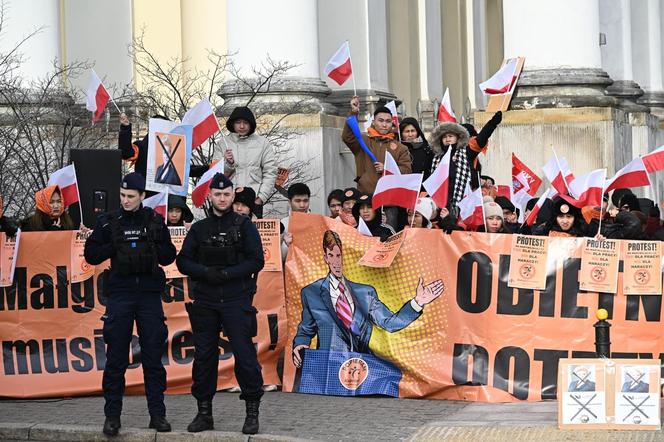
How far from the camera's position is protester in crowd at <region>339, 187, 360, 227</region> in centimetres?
1516

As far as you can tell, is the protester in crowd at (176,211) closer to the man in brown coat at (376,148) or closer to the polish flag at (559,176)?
the man in brown coat at (376,148)

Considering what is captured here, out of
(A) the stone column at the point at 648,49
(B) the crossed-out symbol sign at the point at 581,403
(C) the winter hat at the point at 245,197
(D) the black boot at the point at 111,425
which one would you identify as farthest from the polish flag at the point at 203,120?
(A) the stone column at the point at 648,49

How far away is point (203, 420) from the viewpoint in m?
12.5

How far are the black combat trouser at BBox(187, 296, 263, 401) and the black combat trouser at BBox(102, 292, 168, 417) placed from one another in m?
0.28

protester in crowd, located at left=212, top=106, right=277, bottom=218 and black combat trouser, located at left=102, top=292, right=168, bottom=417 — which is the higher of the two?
protester in crowd, located at left=212, top=106, right=277, bottom=218

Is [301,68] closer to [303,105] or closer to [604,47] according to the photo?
[303,105]

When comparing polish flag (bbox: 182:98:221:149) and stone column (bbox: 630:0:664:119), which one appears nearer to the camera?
polish flag (bbox: 182:98:221:149)

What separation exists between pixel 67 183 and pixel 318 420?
12.0ft

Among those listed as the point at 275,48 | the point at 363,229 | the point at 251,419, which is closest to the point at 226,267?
the point at 251,419

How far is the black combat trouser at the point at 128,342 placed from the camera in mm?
12539

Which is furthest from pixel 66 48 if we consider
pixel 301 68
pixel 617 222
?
pixel 617 222

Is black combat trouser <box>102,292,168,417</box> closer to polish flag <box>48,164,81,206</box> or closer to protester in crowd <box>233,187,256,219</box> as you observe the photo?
protester in crowd <box>233,187,256,219</box>

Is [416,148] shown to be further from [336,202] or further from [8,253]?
[8,253]

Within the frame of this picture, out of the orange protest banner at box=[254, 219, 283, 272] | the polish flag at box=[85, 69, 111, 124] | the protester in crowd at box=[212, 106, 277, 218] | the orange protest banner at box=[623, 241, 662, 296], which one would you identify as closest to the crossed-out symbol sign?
the orange protest banner at box=[623, 241, 662, 296]
